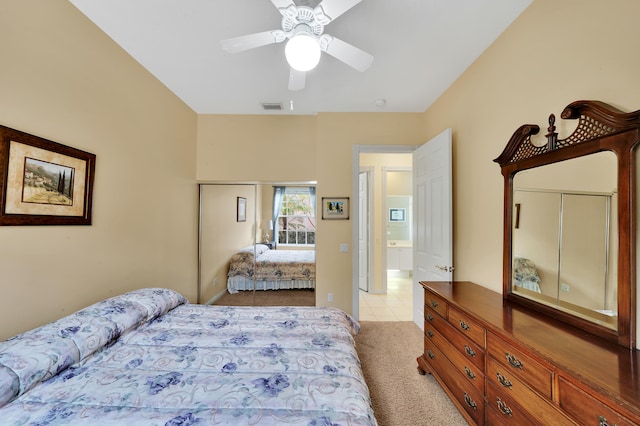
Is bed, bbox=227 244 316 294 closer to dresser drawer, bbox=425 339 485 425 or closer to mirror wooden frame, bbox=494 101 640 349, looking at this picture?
dresser drawer, bbox=425 339 485 425

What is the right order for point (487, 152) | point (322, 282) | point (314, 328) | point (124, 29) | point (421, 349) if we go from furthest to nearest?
point (322, 282) → point (421, 349) → point (487, 152) → point (124, 29) → point (314, 328)

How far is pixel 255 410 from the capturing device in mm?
1037

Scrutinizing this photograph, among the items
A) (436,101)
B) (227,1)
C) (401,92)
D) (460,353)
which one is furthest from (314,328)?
(436,101)

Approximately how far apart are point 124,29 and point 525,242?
3.39m

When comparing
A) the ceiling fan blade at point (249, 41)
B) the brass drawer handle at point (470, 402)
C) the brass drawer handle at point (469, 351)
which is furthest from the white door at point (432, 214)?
the ceiling fan blade at point (249, 41)

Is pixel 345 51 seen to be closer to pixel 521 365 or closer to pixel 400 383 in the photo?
pixel 521 365

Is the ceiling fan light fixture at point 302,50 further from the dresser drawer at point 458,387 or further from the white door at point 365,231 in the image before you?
the white door at point 365,231

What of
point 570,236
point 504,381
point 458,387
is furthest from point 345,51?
point 458,387

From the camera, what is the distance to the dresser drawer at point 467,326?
152cm

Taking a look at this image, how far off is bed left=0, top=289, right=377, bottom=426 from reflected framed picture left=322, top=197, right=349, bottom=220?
174 centimetres

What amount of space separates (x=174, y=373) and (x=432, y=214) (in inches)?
106

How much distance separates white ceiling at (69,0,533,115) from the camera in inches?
68.7

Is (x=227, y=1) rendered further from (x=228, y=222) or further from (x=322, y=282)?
(x=322, y=282)

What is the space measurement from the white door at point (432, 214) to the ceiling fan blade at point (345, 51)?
4.36 ft
